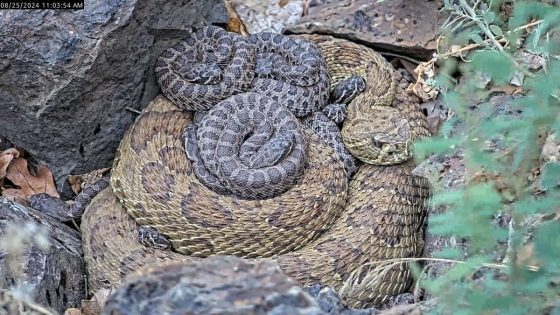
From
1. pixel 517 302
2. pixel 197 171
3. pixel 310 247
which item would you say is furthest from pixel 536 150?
pixel 197 171

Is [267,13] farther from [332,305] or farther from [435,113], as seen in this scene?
[332,305]

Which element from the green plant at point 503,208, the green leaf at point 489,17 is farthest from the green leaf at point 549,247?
the green leaf at point 489,17

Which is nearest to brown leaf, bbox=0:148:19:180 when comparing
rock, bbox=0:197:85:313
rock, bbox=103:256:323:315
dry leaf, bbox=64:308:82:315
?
rock, bbox=0:197:85:313

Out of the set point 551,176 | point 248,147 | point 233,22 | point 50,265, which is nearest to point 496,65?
point 551,176

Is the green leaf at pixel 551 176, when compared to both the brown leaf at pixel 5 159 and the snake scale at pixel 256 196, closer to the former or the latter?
the snake scale at pixel 256 196

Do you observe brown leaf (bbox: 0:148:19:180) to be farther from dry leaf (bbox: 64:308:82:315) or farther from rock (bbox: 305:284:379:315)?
rock (bbox: 305:284:379:315)
